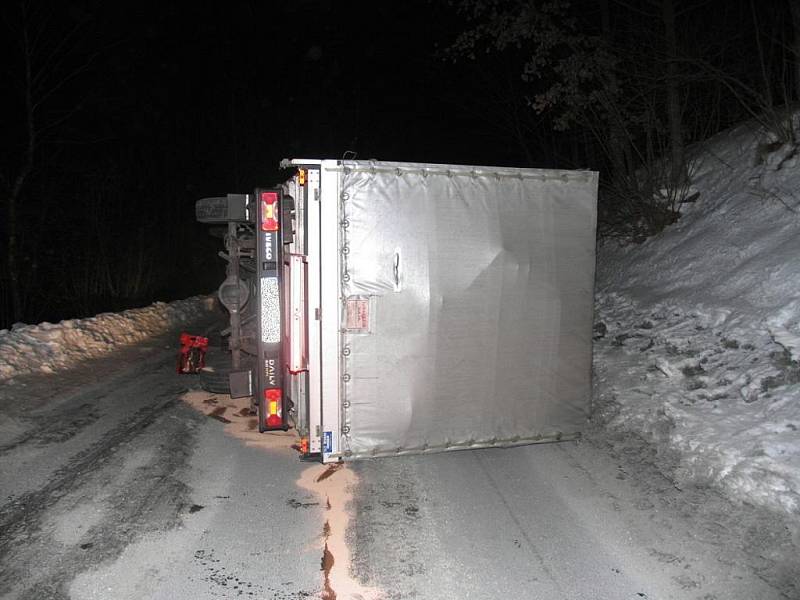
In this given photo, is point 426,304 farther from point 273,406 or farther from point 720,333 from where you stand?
point 720,333

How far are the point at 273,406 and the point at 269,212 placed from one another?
1861 mm

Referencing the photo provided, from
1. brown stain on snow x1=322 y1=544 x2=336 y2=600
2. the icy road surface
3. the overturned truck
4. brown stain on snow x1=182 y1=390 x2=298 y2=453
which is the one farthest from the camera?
brown stain on snow x1=182 y1=390 x2=298 y2=453

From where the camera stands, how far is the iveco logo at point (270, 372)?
19.7 ft

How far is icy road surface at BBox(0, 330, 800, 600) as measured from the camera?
3912 mm

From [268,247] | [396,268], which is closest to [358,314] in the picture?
[396,268]

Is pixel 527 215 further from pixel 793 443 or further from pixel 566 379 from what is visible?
pixel 793 443

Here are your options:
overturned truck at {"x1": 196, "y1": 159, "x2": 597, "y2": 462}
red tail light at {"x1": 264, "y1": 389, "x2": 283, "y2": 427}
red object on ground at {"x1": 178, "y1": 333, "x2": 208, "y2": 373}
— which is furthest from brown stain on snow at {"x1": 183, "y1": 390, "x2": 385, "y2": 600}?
red object on ground at {"x1": 178, "y1": 333, "x2": 208, "y2": 373}

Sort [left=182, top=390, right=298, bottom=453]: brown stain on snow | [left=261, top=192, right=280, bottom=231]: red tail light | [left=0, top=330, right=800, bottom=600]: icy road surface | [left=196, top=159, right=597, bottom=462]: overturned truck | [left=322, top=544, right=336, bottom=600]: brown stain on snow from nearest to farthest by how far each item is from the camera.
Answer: [left=322, top=544, right=336, bottom=600]: brown stain on snow, [left=0, top=330, right=800, bottom=600]: icy road surface, [left=196, top=159, right=597, bottom=462]: overturned truck, [left=261, top=192, right=280, bottom=231]: red tail light, [left=182, top=390, right=298, bottom=453]: brown stain on snow

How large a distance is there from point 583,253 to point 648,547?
2.56 m

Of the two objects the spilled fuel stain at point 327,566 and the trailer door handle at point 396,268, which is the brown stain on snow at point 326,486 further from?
the trailer door handle at point 396,268

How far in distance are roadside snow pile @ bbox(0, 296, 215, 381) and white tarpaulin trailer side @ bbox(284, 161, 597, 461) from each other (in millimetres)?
6618

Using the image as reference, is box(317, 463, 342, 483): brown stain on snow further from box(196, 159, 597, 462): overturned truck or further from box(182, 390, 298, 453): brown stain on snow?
box(182, 390, 298, 453): brown stain on snow

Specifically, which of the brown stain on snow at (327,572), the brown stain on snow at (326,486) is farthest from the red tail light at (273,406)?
the brown stain on snow at (327,572)

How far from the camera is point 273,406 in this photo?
602 centimetres
